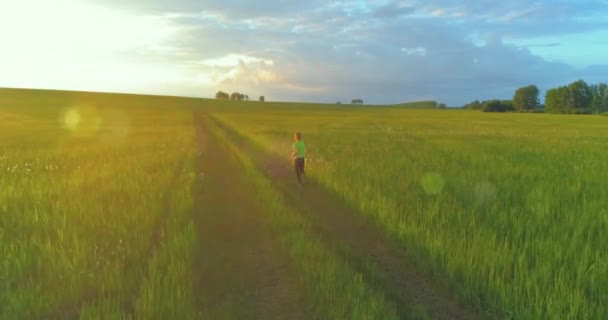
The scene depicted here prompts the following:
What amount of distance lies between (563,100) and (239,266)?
15228 cm

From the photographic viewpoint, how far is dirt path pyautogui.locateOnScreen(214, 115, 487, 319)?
4141mm

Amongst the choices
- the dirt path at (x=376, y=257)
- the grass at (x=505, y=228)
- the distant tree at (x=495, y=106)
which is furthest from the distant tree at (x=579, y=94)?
the dirt path at (x=376, y=257)

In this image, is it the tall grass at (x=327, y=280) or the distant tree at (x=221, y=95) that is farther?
the distant tree at (x=221, y=95)

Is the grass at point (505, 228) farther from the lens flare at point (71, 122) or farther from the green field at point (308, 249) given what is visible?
the lens flare at point (71, 122)

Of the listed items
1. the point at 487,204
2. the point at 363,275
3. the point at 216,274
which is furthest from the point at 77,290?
the point at 487,204

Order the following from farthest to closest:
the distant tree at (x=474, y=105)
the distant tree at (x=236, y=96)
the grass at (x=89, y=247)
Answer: the distant tree at (x=236, y=96), the distant tree at (x=474, y=105), the grass at (x=89, y=247)

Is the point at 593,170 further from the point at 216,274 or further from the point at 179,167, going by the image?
the point at 179,167

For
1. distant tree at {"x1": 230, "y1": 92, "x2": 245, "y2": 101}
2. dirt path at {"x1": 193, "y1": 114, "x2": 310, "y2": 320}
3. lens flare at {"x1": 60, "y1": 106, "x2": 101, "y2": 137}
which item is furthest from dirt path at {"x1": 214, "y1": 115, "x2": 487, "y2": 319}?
distant tree at {"x1": 230, "y1": 92, "x2": 245, "y2": 101}

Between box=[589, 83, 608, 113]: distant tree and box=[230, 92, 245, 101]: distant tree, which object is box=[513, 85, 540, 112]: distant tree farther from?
box=[230, 92, 245, 101]: distant tree

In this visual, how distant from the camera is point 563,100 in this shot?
119 metres

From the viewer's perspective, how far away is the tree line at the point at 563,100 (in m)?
118

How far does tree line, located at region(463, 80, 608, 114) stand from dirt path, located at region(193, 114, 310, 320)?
140 metres

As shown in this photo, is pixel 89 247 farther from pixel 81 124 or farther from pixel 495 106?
pixel 495 106

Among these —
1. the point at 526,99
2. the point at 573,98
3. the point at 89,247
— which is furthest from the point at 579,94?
Result: the point at 89,247
